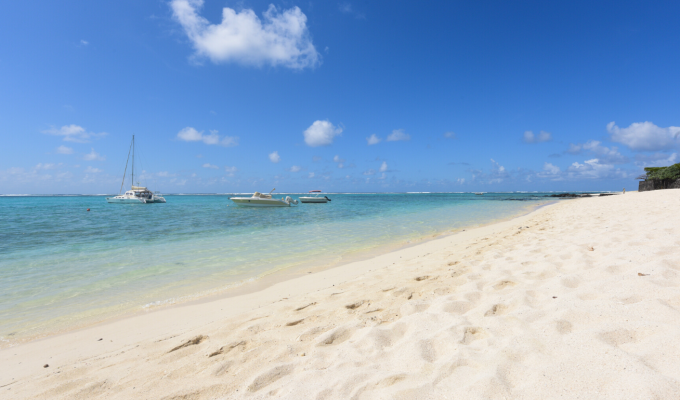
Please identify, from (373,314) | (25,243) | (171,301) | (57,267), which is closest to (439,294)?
(373,314)

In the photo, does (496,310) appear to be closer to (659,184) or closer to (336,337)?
(336,337)

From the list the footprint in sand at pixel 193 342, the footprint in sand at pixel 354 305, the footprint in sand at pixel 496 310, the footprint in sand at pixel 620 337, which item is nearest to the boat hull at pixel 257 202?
the footprint in sand at pixel 354 305

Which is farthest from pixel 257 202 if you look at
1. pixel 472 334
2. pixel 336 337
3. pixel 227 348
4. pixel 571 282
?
pixel 472 334

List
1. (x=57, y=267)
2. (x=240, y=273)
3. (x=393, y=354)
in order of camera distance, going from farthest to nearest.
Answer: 1. (x=57, y=267)
2. (x=240, y=273)
3. (x=393, y=354)

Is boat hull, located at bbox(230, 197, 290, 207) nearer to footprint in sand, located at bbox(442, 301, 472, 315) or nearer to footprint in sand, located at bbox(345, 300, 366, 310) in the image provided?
footprint in sand, located at bbox(345, 300, 366, 310)

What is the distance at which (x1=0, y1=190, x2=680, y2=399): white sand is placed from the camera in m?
1.95

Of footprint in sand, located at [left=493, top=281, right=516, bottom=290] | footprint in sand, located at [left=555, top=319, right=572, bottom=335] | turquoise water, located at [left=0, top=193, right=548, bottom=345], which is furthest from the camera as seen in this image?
turquoise water, located at [left=0, top=193, right=548, bottom=345]

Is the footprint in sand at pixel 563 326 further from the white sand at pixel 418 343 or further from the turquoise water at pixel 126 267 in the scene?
the turquoise water at pixel 126 267

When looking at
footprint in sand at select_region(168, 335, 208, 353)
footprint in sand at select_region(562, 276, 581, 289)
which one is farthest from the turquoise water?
footprint in sand at select_region(562, 276, 581, 289)

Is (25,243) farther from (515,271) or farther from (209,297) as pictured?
(515,271)

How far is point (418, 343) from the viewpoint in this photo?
102 inches

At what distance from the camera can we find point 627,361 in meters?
1.88

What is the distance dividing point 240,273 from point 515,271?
5.92m

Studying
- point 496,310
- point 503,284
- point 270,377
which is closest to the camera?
point 270,377
